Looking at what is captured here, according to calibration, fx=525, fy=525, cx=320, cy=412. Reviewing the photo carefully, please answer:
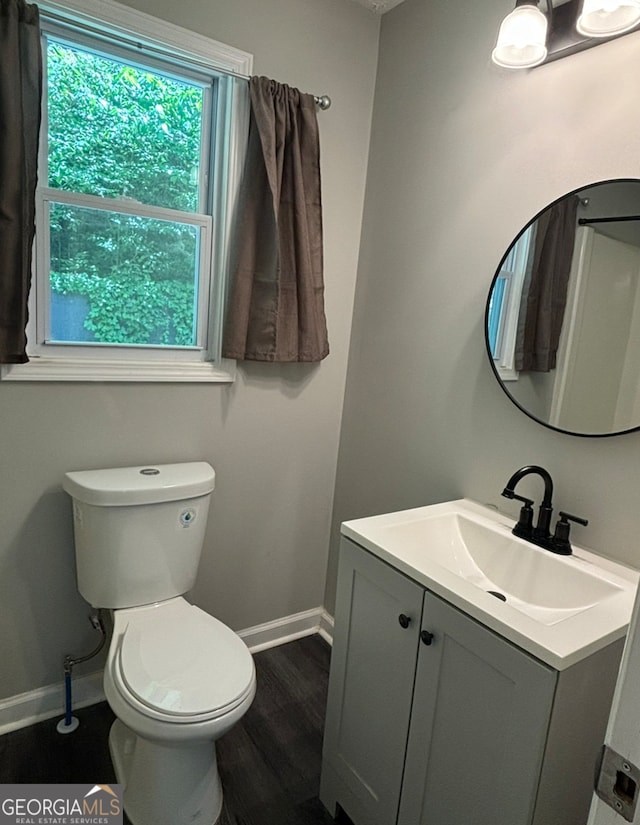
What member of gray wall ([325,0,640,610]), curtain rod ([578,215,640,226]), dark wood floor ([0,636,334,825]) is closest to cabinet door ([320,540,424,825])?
dark wood floor ([0,636,334,825])

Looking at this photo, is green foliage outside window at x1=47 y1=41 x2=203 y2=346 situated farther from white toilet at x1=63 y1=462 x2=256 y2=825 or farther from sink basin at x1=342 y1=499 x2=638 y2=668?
sink basin at x1=342 y1=499 x2=638 y2=668

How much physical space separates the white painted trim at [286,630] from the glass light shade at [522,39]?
2212mm

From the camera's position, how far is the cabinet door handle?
1.20 metres

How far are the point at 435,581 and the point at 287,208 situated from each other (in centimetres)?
138

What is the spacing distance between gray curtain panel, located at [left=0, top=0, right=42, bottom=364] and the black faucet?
4.88 ft

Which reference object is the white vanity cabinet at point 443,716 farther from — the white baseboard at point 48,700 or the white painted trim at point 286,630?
the white baseboard at point 48,700

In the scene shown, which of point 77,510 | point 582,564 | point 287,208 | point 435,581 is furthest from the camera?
point 287,208

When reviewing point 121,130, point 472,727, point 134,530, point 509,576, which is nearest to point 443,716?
point 472,727

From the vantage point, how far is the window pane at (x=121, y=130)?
1638mm

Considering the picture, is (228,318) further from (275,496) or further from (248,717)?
(248,717)

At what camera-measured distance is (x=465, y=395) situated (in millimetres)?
1758

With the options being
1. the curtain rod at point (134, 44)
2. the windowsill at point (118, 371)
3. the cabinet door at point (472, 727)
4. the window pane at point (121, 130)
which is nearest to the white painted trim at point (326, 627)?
the cabinet door at point (472, 727)

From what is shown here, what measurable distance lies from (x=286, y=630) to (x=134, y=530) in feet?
3.45

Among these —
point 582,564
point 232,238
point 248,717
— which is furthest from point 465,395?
point 248,717
